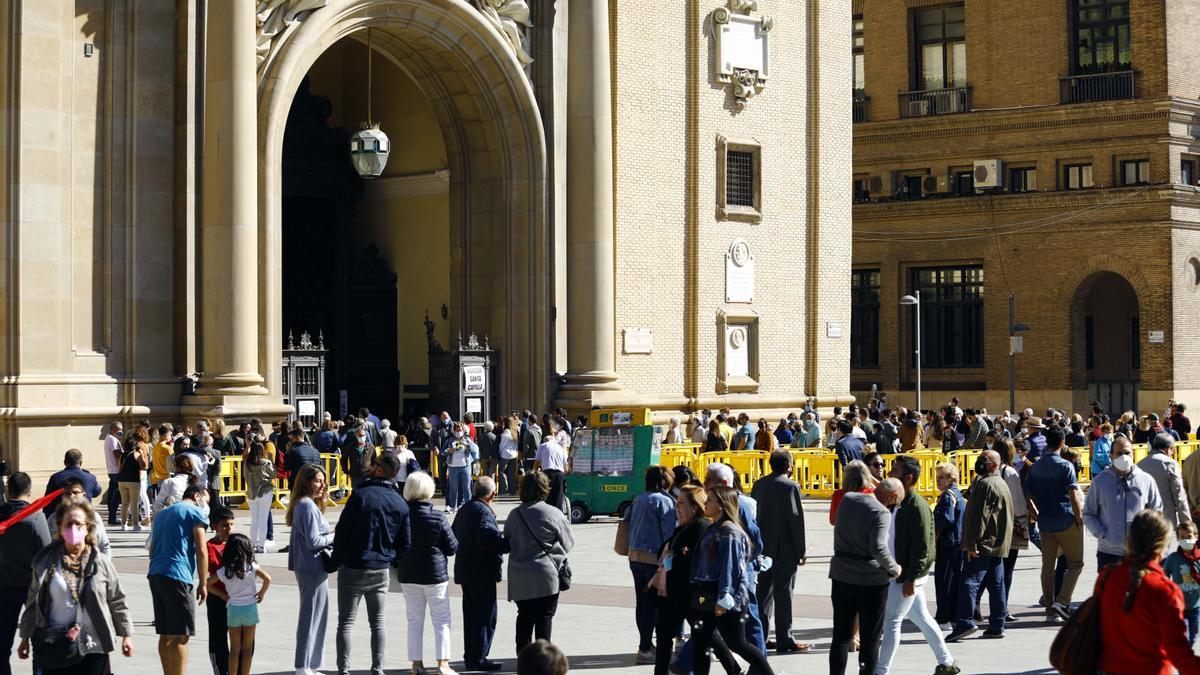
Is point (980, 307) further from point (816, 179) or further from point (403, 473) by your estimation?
point (403, 473)

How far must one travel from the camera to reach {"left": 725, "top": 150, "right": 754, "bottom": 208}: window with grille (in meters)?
39.1

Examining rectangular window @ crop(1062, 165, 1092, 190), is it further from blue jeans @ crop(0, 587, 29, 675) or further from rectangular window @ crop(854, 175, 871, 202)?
blue jeans @ crop(0, 587, 29, 675)

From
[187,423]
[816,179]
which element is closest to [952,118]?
[816,179]

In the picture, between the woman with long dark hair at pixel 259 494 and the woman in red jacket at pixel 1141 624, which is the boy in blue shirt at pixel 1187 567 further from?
the woman with long dark hair at pixel 259 494

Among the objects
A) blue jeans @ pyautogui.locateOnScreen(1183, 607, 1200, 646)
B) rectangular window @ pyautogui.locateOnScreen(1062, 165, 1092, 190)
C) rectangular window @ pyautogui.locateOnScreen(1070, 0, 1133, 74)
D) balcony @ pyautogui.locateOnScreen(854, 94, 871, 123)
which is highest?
rectangular window @ pyautogui.locateOnScreen(1070, 0, 1133, 74)

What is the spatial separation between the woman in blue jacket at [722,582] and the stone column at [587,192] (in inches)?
898

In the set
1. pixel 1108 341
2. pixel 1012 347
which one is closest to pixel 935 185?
pixel 1012 347

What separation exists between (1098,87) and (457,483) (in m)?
32.0

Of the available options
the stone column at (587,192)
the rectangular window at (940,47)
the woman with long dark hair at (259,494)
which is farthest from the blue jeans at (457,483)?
the rectangular window at (940,47)

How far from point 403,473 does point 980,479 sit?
12.8m

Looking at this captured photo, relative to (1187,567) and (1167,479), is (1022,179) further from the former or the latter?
(1187,567)

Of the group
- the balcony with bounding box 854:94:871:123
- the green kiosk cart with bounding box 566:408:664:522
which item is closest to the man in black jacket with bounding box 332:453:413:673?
the green kiosk cart with bounding box 566:408:664:522

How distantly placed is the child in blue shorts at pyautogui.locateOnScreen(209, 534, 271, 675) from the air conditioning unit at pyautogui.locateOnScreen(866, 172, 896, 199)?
4600 cm

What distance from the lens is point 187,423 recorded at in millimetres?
29234
